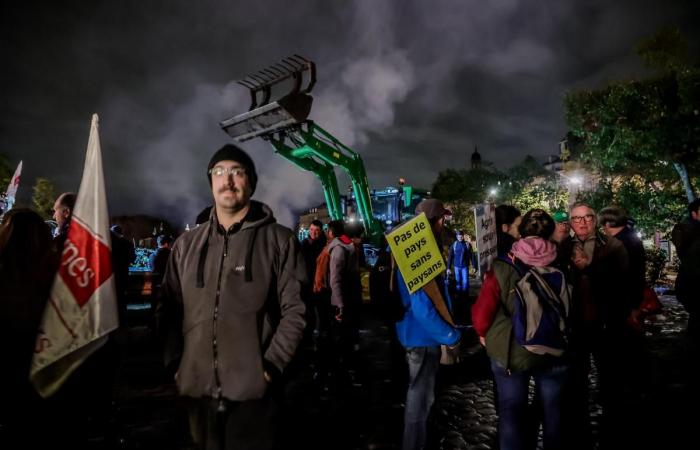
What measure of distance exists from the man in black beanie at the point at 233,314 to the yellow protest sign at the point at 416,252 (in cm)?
109

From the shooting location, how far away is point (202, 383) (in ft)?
7.96

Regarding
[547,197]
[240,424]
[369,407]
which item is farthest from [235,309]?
[547,197]

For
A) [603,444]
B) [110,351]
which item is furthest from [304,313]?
[603,444]

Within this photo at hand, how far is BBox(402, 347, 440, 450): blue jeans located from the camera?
11.7ft

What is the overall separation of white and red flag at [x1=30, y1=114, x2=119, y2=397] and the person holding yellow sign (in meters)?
1.97

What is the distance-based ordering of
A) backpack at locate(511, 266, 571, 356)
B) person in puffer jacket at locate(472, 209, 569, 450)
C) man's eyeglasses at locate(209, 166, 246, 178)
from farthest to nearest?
person in puffer jacket at locate(472, 209, 569, 450)
backpack at locate(511, 266, 571, 356)
man's eyeglasses at locate(209, 166, 246, 178)

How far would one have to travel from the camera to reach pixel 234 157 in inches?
106

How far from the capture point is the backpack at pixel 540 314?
3.09 meters

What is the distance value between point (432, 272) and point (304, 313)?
1.41 metres

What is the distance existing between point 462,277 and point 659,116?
9235 mm

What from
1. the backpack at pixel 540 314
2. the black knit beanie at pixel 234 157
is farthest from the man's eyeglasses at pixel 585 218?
the black knit beanie at pixel 234 157

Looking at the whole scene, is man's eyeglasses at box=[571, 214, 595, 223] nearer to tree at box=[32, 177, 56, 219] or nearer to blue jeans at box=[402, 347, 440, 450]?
blue jeans at box=[402, 347, 440, 450]

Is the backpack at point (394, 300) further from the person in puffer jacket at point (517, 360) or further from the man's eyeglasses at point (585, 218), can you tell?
the man's eyeglasses at point (585, 218)

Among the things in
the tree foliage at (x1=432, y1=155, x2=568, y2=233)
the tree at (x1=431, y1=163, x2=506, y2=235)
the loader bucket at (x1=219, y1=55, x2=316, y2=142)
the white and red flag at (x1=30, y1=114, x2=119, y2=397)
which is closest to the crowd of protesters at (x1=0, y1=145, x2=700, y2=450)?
the white and red flag at (x1=30, y1=114, x2=119, y2=397)
